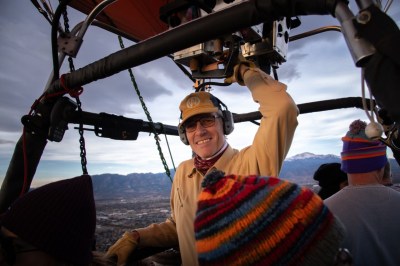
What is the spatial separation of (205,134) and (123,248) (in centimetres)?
102

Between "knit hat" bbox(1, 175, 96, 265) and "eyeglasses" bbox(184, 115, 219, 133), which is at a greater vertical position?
"eyeglasses" bbox(184, 115, 219, 133)

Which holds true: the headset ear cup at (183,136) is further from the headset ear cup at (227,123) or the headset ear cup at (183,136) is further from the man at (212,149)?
the headset ear cup at (227,123)

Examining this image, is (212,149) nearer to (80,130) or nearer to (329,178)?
(80,130)

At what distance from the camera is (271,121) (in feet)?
4.90

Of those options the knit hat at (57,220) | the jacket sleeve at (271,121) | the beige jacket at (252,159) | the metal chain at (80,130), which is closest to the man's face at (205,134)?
the beige jacket at (252,159)

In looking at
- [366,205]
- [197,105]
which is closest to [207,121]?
[197,105]

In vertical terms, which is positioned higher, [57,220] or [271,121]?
[271,121]

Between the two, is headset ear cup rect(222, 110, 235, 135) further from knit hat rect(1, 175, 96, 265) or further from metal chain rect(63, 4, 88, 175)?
knit hat rect(1, 175, 96, 265)

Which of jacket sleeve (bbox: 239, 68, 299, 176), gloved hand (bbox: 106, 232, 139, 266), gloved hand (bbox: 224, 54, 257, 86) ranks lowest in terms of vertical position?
gloved hand (bbox: 106, 232, 139, 266)

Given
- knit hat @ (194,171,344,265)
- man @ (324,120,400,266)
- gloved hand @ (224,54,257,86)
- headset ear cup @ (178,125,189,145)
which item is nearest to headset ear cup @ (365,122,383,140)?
knit hat @ (194,171,344,265)

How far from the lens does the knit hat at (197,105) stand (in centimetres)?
193

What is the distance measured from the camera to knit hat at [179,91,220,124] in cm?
193

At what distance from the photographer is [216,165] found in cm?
182

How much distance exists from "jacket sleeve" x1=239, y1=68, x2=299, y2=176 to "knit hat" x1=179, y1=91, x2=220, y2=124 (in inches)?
17.7
